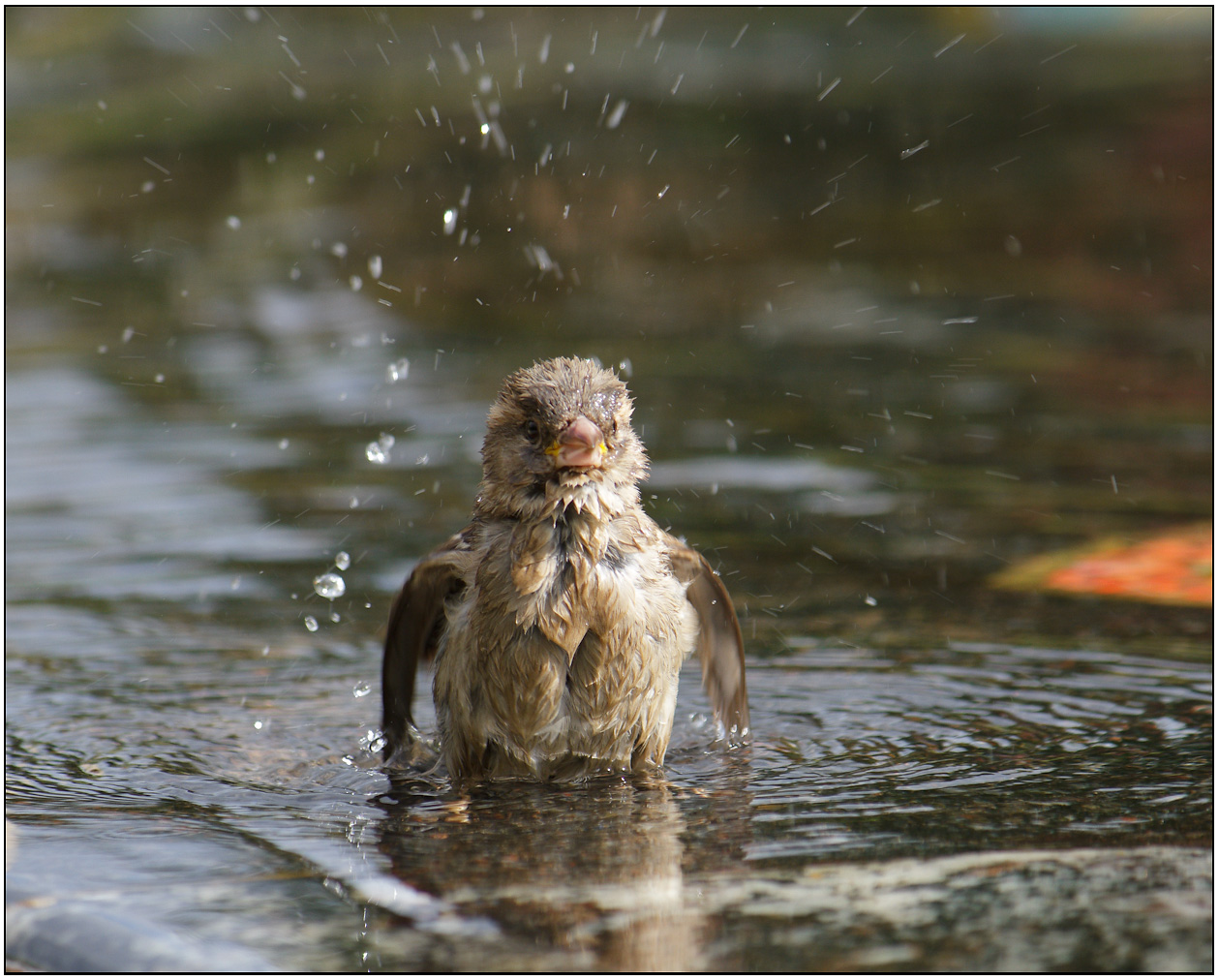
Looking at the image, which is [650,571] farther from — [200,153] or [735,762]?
[200,153]

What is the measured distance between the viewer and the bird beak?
3869mm

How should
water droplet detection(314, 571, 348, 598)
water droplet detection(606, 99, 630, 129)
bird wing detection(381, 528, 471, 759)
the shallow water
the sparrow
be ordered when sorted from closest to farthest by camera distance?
the shallow water → the sparrow → bird wing detection(381, 528, 471, 759) → water droplet detection(314, 571, 348, 598) → water droplet detection(606, 99, 630, 129)

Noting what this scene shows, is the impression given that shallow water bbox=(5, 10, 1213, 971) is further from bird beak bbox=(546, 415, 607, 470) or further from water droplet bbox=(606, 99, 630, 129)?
bird beak bbox=(546, 415, 607, 470)

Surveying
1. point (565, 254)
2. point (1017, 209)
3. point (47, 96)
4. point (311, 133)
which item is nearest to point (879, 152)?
point (1017, 209)

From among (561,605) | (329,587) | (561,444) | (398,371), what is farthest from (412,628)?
(398,371)

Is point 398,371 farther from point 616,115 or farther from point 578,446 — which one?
point 616,115

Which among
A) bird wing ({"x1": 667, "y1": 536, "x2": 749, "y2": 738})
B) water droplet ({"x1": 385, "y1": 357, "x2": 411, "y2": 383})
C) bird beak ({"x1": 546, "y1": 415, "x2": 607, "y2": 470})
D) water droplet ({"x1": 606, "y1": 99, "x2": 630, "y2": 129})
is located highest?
water droplet ({"x1": 606, "y1": 99, "x2": 630, "y2": 129})

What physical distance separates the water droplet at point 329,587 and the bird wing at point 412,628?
3.78 feet

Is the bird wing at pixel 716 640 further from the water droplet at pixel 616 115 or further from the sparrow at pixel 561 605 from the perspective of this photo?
the water droplet at pixel 616 115

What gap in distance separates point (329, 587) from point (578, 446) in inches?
77.8

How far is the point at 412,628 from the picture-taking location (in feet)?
14.5

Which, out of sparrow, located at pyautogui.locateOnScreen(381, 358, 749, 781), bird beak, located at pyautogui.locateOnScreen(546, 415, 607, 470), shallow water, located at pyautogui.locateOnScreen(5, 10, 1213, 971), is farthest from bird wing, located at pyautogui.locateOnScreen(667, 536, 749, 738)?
bird beak, located at pyautogui.locateOnScreen(546, 415, 607, 470)

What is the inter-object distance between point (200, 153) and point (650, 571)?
12583mm

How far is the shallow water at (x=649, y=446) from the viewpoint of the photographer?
9.47ft
